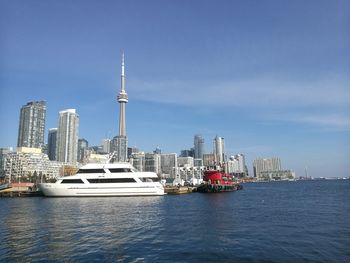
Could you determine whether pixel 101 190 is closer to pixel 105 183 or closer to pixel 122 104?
pixel 105 183

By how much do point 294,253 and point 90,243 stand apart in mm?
15329

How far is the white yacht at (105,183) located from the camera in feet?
247

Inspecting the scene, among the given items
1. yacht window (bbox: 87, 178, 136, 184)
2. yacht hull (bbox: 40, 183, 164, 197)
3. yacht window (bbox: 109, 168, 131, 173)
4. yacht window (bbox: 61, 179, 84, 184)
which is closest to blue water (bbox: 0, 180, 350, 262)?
yacht hull (bbox: 40, 183, 164, 197)

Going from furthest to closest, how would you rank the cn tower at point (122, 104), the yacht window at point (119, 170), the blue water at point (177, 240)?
the cn tower at point (122, 104), the yacht window at point (119, 170), the blue water at point (177, 240)

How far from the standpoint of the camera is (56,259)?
19438mm

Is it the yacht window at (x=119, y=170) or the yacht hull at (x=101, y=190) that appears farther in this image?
the yacht window at (x=119, y=170)

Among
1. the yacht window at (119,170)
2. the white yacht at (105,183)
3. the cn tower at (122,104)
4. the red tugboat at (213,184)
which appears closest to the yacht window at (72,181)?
the white yacht at (105,183)

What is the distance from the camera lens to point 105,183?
7544 centimetres

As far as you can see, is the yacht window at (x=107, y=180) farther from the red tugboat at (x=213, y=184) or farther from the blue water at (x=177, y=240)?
the blue water at (x=177, y=240)

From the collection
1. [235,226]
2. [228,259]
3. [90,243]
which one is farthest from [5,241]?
[235,226]

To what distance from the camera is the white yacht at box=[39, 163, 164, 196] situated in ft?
247

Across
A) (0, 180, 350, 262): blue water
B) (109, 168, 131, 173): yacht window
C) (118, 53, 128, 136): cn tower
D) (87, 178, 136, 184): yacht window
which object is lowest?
(0, 180, 350, 262): blue water

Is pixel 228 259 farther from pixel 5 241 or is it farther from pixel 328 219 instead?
pixel 328 219

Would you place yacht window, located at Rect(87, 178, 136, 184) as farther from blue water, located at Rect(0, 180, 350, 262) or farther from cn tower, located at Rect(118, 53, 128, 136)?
cn tower, located at Rect(118, 53, 128, 136)
